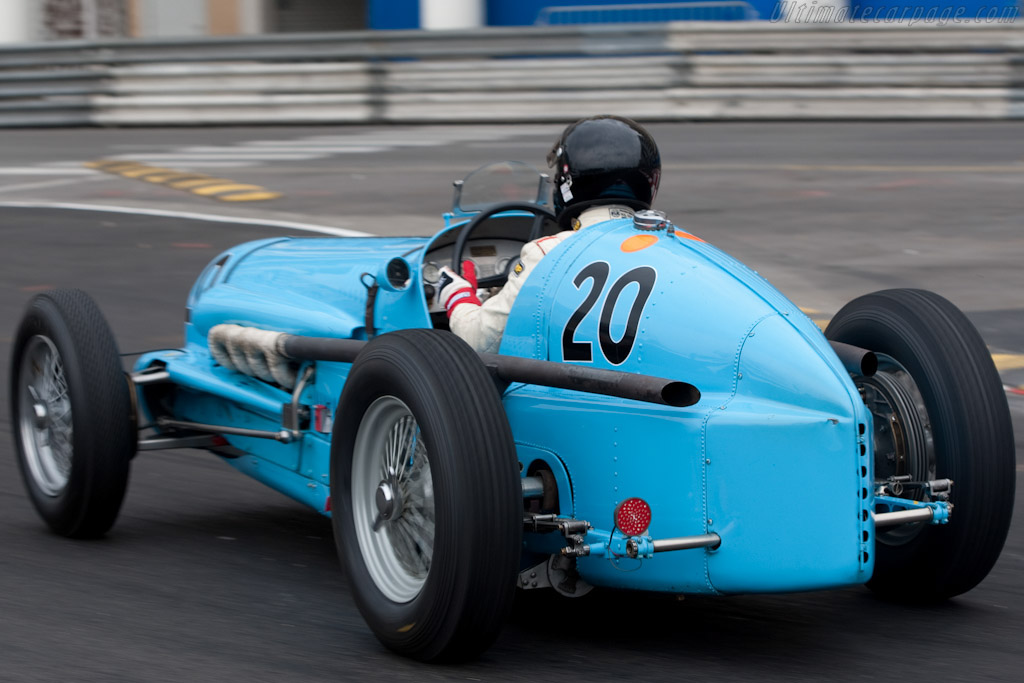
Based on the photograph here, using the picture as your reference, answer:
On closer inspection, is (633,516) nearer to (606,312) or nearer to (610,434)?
(610,434)

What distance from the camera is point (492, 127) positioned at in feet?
57.4

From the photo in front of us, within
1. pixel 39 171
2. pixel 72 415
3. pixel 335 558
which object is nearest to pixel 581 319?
pixel 335 558

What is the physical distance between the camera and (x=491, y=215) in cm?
494

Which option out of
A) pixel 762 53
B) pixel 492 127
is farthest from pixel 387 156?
pixel 762 53

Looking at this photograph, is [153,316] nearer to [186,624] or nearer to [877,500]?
[186,624]

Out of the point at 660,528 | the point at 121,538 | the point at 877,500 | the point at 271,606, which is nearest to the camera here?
the point at 660,528

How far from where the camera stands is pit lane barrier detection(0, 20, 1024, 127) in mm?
16984

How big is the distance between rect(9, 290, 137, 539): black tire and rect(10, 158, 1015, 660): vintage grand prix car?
1 centimetres

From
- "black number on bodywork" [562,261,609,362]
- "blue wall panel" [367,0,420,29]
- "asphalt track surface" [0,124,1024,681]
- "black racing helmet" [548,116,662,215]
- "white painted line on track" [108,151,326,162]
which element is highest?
"blue wall panel" [367,0,420,29]

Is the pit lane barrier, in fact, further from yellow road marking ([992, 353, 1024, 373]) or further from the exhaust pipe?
the exhaust pipe

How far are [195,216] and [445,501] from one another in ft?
30.5

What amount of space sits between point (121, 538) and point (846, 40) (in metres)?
13.7

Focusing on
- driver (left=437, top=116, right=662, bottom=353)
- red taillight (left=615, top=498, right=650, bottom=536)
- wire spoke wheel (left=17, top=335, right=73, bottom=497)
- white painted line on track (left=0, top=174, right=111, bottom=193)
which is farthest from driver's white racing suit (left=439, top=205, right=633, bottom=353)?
white painted line on track (left=0, top=174, right=111, bottom=193)

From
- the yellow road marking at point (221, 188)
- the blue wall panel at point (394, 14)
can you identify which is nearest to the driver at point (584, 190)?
the yellow road marking at point (221, 188)
